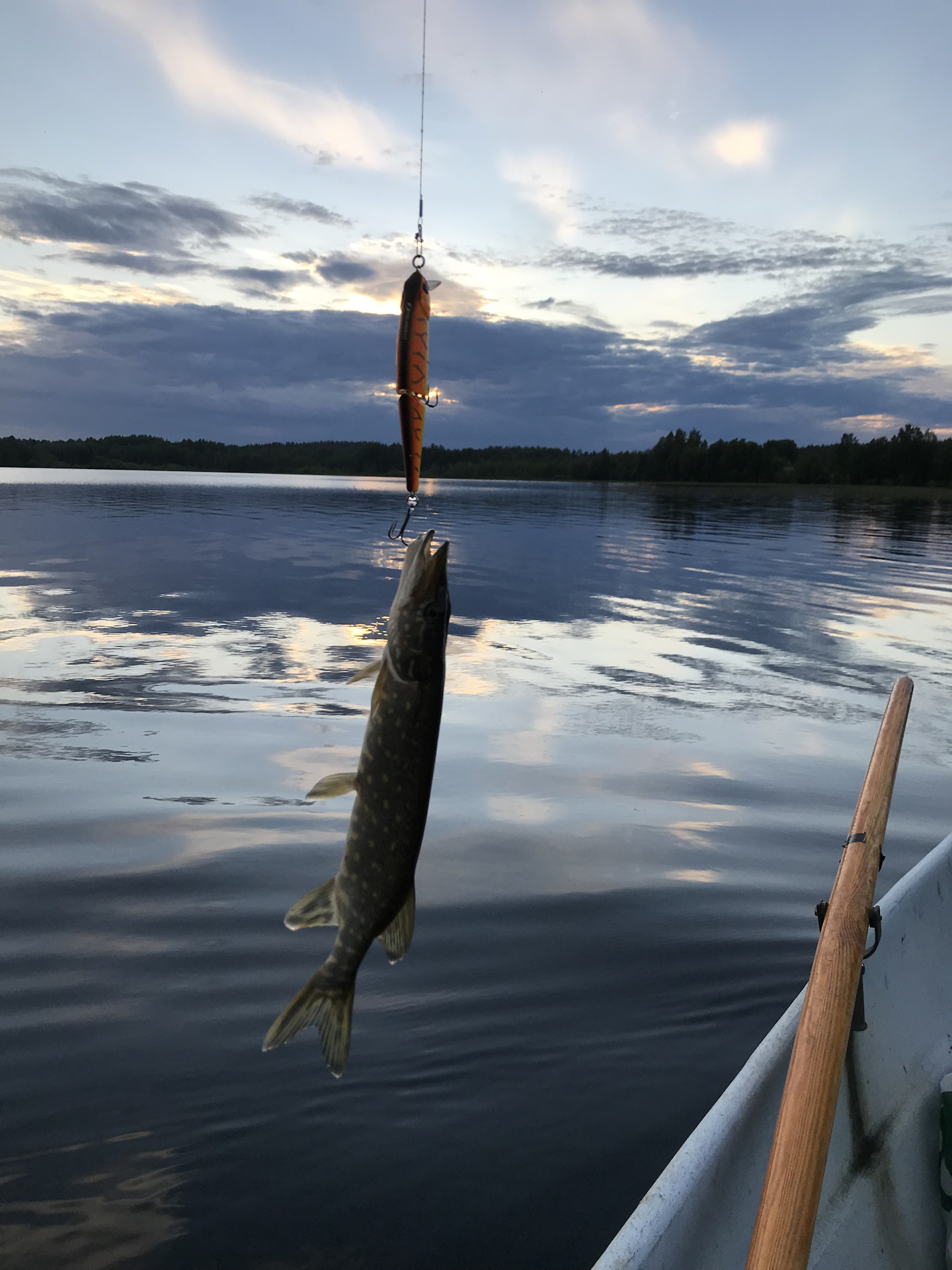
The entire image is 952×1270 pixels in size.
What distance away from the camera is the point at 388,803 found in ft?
4.80

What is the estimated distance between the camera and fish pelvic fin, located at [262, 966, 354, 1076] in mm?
1642

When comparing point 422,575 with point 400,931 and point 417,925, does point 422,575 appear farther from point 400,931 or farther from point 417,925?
point 417,925

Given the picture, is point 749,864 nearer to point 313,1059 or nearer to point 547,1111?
point 547,1111

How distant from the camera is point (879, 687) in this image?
11312 mm

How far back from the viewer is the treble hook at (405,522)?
1801mm

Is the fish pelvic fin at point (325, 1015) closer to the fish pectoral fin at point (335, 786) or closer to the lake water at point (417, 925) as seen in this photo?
the fish pectoral fin at point (335, 786)

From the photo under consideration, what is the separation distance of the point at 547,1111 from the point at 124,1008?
2257 mm

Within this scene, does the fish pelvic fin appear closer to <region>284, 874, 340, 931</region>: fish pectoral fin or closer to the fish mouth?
<region>284, 874, 340, 931</region>: fish pectoral fin

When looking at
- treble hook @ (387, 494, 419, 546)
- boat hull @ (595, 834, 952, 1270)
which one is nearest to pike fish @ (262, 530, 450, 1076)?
treble hook @ (387, 494, 419, 546)

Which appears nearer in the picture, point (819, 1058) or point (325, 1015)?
point (325, 1015)

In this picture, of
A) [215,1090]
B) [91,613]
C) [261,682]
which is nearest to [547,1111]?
[215,1090]

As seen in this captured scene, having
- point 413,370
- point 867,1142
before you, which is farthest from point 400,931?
point 867,1142

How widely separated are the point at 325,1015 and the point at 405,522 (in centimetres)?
106

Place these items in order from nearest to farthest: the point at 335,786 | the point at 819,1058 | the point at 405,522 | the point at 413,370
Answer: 1. the point at 335,786
2. the point at 405,522
3. the point at 819,1058
4. the point at 413,370
